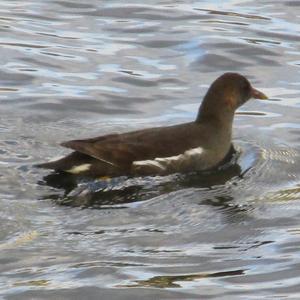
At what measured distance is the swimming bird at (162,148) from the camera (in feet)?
33.1

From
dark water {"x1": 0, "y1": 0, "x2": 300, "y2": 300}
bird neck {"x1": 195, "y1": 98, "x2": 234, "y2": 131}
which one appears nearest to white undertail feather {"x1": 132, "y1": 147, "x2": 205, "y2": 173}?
dark water {"x1": 0, "y1": 0, "x2": 300, "y2": 300}

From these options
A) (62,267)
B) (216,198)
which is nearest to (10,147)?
(216,198)

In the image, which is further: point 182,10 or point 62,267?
point 182,10

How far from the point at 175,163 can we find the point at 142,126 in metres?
1.46

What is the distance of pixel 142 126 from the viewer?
38.6 ft

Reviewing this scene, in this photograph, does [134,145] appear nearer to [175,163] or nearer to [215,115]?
[175,163]

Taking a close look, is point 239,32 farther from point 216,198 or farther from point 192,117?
point 216,198

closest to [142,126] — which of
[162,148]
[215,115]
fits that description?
[215,115]

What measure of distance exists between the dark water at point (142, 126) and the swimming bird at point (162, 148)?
0.50 feet

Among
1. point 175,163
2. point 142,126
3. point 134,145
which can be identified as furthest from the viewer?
point 142,126

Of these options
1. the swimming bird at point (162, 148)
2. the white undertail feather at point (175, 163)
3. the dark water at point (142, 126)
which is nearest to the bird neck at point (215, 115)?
the swimming bird at point (162, 148)

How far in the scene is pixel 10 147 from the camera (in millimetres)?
10531

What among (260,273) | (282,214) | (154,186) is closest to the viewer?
(260,273)

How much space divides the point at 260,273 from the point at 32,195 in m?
2.22
